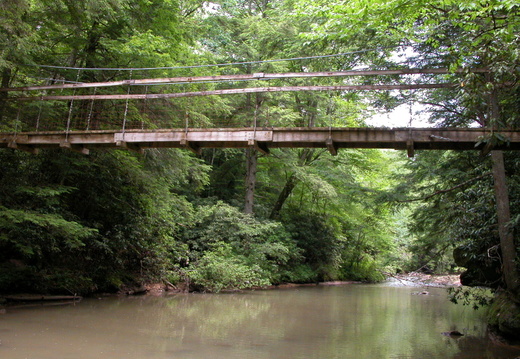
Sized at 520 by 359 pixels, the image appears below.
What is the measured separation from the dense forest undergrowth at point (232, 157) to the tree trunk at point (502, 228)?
3 centimetres

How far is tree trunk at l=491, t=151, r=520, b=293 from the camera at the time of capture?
328 inches

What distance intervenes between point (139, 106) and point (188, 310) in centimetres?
635

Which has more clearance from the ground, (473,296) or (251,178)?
(251,178)

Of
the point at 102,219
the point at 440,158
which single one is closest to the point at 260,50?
the point at 440,158

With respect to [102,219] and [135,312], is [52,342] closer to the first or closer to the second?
[135,312]

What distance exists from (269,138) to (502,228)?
4.80m

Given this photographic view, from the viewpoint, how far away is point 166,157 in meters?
13.2

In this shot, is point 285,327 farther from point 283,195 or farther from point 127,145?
point 283,195

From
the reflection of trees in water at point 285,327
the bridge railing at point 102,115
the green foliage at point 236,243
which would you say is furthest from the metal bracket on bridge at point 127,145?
the green foliage at point 236,243

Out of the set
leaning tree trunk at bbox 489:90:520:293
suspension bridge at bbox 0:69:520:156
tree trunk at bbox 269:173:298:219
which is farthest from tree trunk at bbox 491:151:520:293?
tree trunk at bbox 269:173:298:219

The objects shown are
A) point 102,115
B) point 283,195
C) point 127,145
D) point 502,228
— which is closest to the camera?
point 502,228

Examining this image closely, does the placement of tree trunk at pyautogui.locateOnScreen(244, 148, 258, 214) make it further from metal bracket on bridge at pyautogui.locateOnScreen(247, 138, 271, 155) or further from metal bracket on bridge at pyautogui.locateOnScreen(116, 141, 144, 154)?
metal bracket on bridge at pyautogui.locateOnScreen(247, 138, 271, 155)

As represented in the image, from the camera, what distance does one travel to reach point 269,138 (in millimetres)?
8422

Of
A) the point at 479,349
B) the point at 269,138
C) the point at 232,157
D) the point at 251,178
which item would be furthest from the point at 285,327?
the point at 232,157
